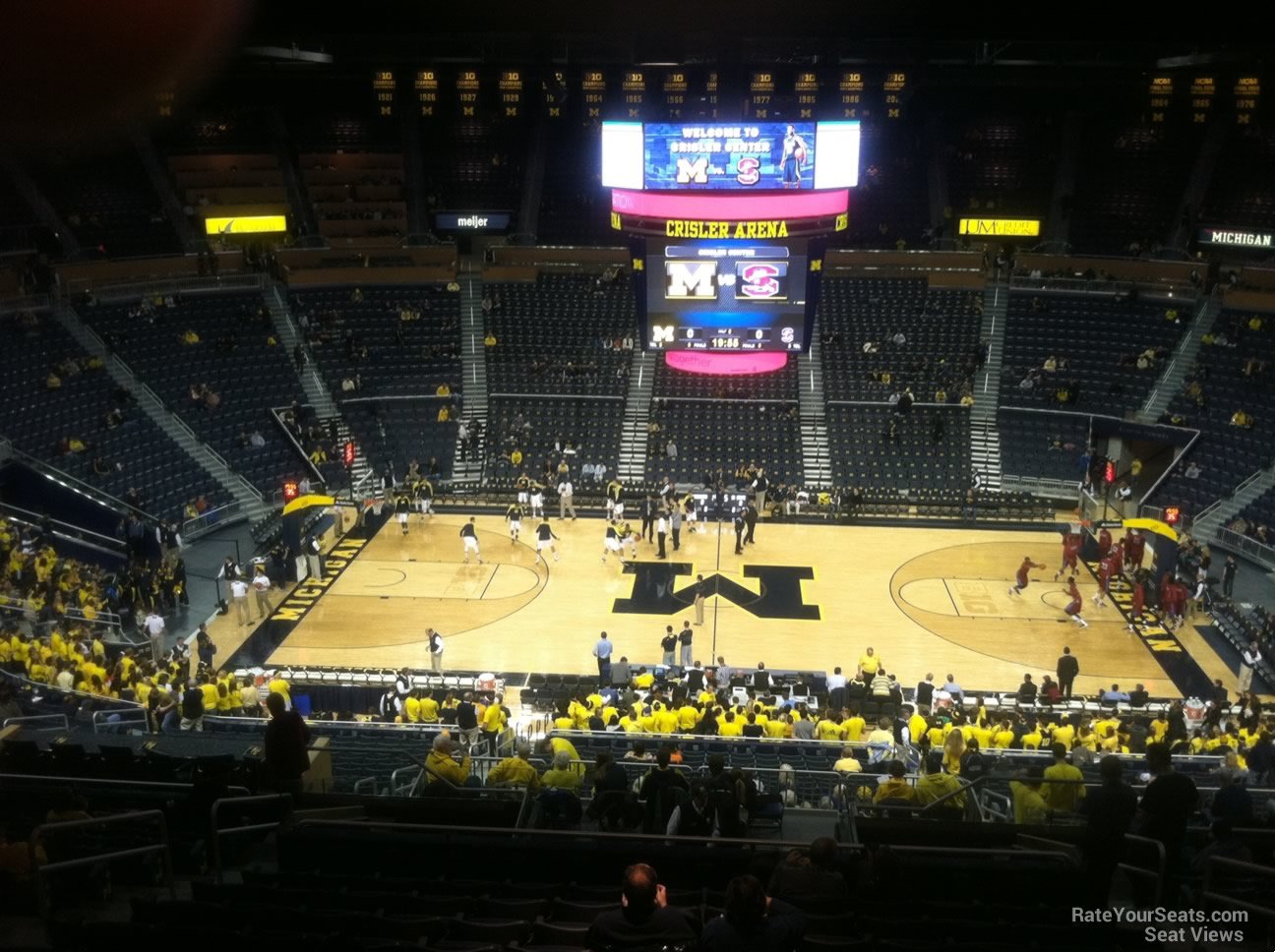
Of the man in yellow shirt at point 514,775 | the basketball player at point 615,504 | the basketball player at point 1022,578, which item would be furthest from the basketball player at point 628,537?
the man in yellow shirt at point 514,775

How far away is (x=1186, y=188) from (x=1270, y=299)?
8992 mm

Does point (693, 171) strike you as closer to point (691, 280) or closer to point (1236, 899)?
point (691, 280)

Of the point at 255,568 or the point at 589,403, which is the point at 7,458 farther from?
the point at 589,403

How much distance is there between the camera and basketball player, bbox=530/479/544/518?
33.7m

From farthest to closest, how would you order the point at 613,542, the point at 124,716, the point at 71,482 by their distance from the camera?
1. the point at 613,542
2. the point at 71,482
3. the point at 124,716

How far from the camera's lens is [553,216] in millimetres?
46312

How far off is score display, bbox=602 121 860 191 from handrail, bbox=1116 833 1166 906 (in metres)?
22.7

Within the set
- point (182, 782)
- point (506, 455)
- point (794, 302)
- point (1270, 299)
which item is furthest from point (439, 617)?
point (1270, 299)

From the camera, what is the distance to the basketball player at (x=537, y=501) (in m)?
33.7

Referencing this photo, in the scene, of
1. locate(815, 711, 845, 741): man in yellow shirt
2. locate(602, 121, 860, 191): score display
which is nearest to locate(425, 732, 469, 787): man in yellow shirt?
locate(815, 711, 845, 741): man in yellow shirt

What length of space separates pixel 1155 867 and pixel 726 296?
24355mm

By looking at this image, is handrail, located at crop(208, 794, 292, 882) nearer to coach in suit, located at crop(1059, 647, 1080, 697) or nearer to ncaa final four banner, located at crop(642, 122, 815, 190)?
coach in suit, located at crop(1059, 647, 1080, 697)

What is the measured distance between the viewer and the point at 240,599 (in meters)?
27.3

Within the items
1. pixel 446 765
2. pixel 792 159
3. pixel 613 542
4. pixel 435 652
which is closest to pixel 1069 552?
pixel 613 542
